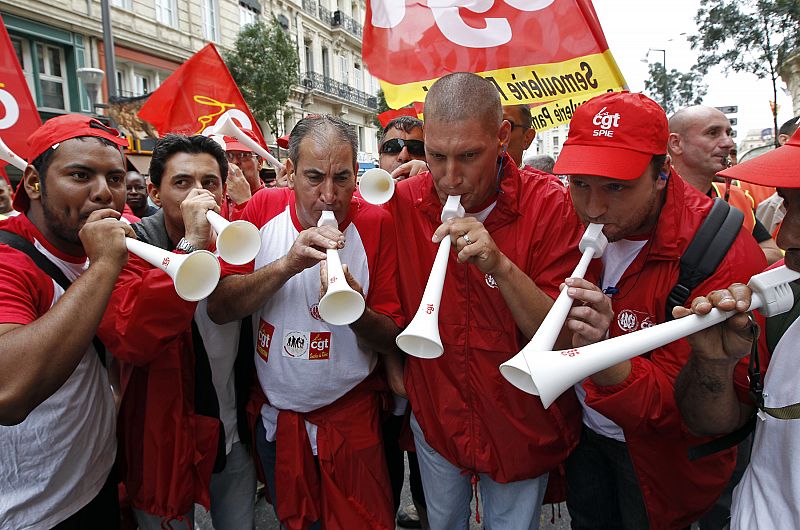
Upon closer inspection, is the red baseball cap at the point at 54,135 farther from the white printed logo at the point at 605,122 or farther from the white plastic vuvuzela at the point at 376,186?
the white printed logo at the point at 605,122

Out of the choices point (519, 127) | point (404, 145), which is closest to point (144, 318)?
point (404, 145)

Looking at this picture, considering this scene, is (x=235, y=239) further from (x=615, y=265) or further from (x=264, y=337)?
(x=615, y=265)

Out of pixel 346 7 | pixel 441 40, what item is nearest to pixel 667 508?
pixel 441 40

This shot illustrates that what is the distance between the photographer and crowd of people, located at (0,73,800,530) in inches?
65.4

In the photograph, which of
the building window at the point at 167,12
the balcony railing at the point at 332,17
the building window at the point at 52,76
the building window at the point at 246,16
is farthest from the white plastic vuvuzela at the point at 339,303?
the balcony railing at the point at 332,17

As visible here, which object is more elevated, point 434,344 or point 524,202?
point 524,202

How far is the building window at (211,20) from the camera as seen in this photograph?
21156 mm

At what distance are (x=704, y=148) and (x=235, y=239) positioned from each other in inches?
138

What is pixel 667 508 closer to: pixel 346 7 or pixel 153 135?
pixel 153 135

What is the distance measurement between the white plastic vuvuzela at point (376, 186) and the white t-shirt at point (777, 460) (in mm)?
1554

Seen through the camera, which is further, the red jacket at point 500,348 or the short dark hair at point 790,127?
the short dark hair at point 790,127

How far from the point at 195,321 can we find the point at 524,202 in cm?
158

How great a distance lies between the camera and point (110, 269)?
1.68 m

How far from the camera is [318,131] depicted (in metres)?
2.30
